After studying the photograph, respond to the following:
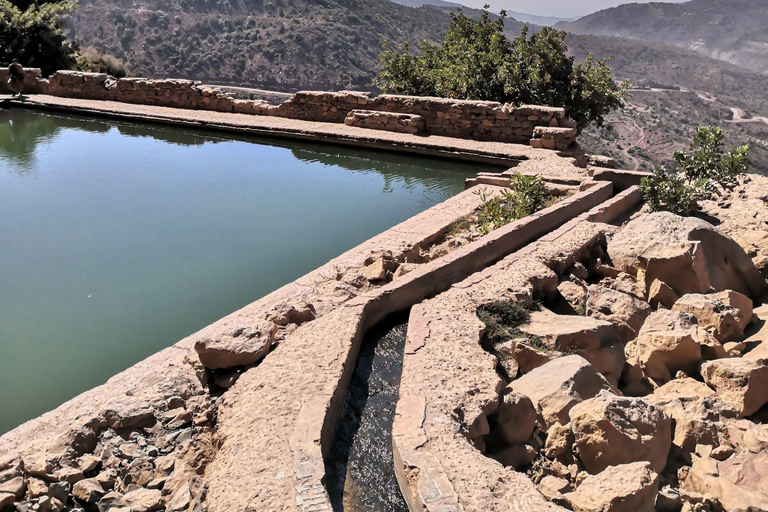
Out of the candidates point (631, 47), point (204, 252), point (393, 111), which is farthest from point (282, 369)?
point (631, 47)

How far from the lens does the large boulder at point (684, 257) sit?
18.9 feet

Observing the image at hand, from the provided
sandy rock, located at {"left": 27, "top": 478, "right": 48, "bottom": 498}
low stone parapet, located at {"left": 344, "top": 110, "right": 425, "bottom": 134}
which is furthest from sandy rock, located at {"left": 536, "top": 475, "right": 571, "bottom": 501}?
low stone parapet, located at {"left": 344, "top": 110, "right": 425, "bottom": 134}

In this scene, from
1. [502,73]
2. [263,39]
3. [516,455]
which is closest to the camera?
[516,455]

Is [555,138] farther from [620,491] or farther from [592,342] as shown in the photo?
[620,491]

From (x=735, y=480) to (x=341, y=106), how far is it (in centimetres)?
1153

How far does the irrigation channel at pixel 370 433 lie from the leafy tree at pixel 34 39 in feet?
58.6

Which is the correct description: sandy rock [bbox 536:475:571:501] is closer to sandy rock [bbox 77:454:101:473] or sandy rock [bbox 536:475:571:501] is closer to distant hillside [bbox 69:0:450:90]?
sandy rock [bbox 77:454:101:473]

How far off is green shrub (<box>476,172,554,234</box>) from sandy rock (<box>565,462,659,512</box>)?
13.6 ft

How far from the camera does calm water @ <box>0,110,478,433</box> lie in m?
5.41

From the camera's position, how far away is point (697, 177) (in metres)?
8.20

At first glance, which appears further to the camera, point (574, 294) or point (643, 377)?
point (574, 294)

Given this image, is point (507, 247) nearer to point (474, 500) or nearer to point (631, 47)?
point (474, 500)

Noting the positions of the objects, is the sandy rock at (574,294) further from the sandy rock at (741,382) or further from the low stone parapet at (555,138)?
the low stone parapet at (555,138)

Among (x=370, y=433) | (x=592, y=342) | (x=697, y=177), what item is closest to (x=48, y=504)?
(x=370, y=433)
